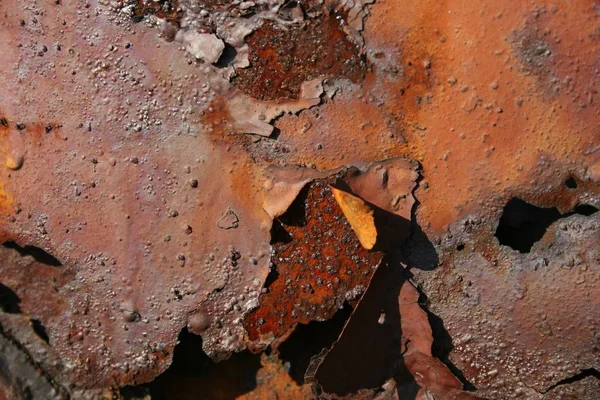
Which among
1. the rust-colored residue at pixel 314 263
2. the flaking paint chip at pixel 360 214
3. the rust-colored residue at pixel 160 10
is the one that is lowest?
the rust-colored residue at pixel 314 263

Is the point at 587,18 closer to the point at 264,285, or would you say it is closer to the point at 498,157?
the point at 498,157

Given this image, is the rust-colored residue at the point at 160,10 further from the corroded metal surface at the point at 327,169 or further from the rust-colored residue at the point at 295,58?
the rust-colored residue at the point at 295,58

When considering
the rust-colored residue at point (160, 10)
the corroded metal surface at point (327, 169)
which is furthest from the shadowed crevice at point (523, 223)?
the rust-colored residue at point (160, 10)

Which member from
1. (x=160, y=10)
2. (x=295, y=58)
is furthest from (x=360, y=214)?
(x=160, y=10)

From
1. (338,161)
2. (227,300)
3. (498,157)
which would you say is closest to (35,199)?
(227,300)

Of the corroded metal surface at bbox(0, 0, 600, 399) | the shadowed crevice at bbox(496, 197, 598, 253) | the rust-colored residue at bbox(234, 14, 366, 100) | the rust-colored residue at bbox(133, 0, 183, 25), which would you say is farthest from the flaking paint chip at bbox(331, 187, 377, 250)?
the rust-colored residue at bbox(133, 0, 183, 25)

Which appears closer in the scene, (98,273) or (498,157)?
(498,157)
